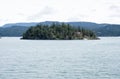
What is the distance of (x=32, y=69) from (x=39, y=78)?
9.45m

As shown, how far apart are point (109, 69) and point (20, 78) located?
14.5 meters

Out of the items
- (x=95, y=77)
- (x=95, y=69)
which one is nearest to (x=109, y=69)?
(x=95, y=69)

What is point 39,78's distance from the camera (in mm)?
45406

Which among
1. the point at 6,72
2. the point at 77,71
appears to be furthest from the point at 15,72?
the point at 77,71

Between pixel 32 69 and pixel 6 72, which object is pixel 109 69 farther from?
pixel 6 72

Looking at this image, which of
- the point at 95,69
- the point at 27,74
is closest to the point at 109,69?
the point at 95,69

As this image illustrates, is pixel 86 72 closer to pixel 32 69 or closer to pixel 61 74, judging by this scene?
pixel 61 74

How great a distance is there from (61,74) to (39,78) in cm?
431

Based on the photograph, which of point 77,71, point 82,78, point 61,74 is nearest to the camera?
point 82,78

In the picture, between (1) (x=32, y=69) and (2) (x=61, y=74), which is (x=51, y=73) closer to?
(2) (x=61, y=74)

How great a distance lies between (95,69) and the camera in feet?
177

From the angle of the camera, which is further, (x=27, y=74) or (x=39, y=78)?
(x=27, y=74)

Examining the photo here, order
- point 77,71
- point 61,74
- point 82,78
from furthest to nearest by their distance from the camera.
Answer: point 77,71 < point 61,74 < point 82,78

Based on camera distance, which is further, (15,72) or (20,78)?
(15,72)
